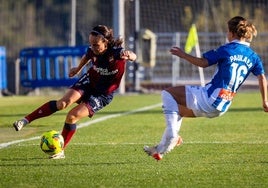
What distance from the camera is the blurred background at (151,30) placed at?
90.9ft

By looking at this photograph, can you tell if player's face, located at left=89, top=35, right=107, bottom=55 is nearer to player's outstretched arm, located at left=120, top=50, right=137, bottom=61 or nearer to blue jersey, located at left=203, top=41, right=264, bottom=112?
player's outstretched arm, located at left=120, top=50, right=137, bottom=61

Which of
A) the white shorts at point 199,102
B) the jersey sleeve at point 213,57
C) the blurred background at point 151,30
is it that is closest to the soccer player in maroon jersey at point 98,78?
the white shorts at point 199,102

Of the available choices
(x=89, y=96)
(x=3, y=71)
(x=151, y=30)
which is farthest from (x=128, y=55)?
(x=151, y=30)

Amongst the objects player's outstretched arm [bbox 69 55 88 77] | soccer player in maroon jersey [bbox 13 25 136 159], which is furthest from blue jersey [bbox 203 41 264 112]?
player's outstretched arm [bbox 69 55 88 77]

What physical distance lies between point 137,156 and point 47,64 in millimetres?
17718

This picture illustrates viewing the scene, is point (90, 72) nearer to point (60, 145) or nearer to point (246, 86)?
point (60, 145)

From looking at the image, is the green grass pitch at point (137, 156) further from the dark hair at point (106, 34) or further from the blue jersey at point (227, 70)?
the dark hair at point (106, 34)

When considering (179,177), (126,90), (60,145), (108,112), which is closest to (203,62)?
(179,177)

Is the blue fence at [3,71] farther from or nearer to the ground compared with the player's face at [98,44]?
nearer to the ground

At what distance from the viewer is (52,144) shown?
31.9 ft

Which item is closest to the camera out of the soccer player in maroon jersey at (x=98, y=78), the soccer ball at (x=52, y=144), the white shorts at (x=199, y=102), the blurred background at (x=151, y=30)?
the white shorts at (x=199, y=102)

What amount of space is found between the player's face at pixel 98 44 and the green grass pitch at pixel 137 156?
3.90ft

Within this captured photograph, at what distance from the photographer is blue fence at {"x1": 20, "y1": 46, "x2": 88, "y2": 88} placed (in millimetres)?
26969

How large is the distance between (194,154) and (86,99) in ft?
4.87
